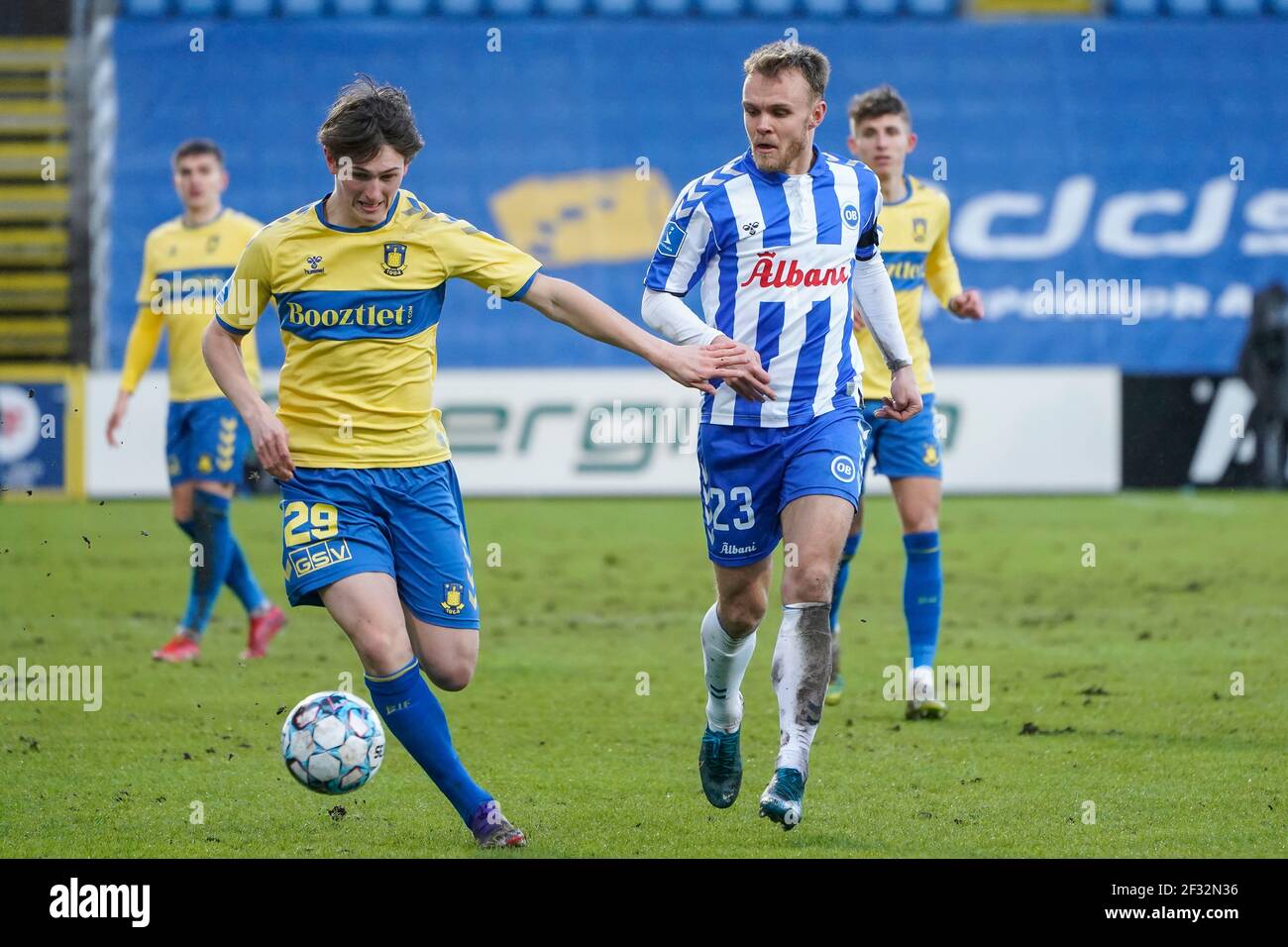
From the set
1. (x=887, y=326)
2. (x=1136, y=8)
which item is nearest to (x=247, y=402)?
(x=887, y=326)

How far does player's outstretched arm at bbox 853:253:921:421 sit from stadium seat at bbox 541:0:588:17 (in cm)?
1487

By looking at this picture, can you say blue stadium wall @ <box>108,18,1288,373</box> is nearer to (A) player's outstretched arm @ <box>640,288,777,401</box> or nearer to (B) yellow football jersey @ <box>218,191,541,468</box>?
(A) player's outstretched arm @ <box>640,288,777,401</box>

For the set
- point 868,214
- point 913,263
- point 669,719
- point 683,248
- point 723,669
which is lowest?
point 669,719

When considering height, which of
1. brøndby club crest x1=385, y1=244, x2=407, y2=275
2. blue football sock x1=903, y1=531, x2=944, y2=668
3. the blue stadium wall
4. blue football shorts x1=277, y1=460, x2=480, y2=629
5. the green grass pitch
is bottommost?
the green grass pitch

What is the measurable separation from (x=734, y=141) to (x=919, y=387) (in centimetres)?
1197

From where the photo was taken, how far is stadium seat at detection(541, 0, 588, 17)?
2005cm

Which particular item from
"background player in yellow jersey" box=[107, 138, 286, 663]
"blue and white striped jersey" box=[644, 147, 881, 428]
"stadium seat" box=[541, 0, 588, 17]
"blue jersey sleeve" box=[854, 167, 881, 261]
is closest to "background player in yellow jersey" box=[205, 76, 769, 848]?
"blue and white striped jersey" box=[644, 147, 881, 428]

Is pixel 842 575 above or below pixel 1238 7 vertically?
below

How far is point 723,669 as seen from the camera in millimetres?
5734

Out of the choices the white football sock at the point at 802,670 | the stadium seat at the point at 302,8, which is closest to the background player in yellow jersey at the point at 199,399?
the white football sock at the point at 802,670

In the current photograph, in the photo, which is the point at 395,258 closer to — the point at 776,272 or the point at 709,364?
the point at 709,364

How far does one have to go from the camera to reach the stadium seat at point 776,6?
20.1 m

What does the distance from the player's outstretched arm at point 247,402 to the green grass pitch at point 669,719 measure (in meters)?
1.08
